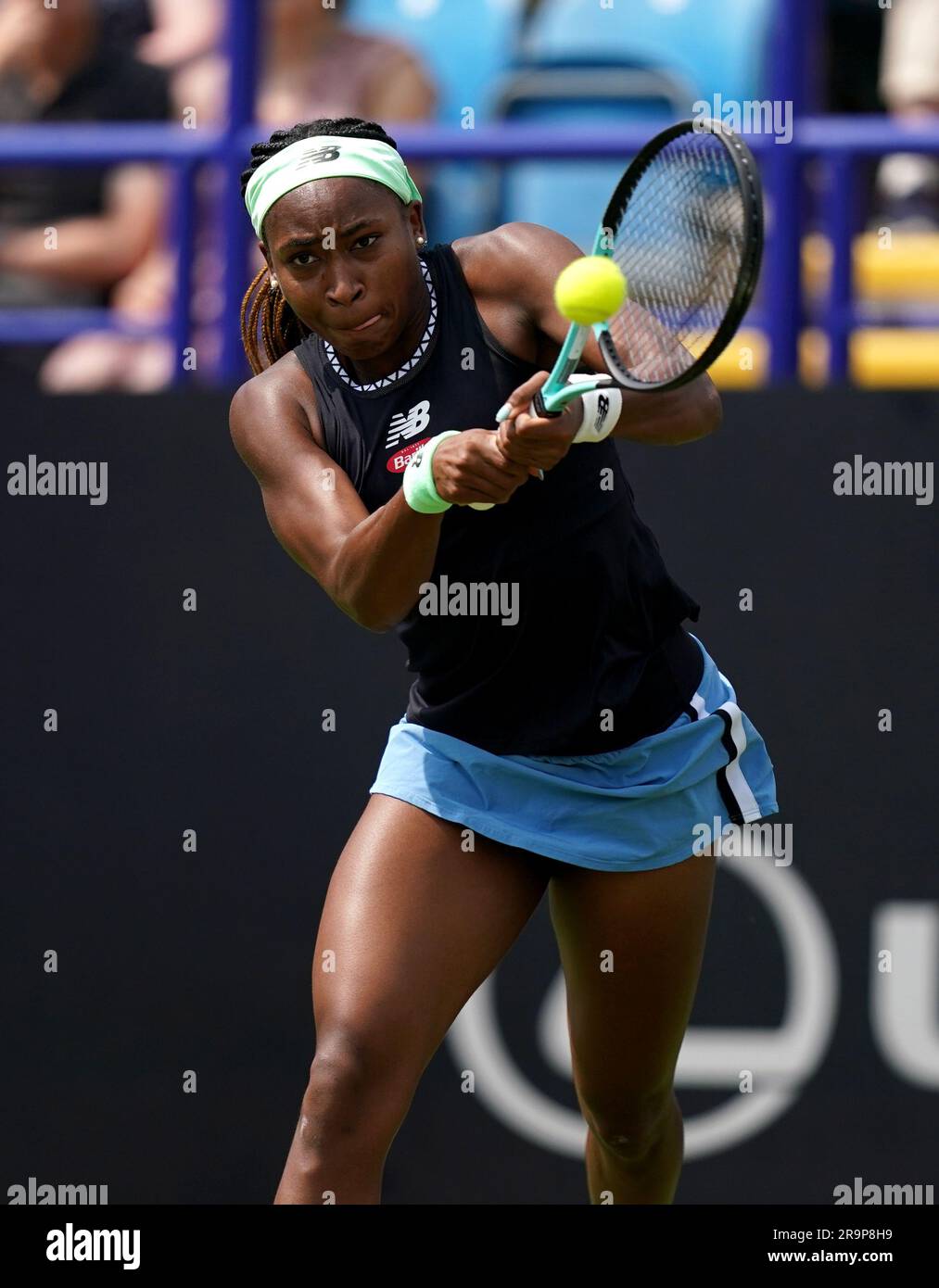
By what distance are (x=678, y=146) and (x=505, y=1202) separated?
237 centimetres

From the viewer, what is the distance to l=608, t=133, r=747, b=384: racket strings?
2.40m

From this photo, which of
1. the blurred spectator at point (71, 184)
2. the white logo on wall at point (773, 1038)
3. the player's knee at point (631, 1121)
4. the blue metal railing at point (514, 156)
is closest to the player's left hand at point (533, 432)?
the player's knee at point (631, 1121)

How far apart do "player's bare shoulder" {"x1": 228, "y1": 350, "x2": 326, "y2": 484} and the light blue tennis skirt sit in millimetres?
466

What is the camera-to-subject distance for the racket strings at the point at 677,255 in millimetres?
2400

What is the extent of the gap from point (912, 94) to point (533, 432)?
99.6 inches

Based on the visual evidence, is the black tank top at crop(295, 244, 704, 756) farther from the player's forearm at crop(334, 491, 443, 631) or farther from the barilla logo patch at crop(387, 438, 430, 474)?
the player's forearm at crop(334, 491, 443, 631)

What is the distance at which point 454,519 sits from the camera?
2.68 metres

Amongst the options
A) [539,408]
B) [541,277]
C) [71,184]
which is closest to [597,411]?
[539,408]

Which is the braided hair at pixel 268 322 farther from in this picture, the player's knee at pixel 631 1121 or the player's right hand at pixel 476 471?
the player's knee at pixel 631 1121

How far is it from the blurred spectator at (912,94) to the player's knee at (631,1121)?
228 centimetres

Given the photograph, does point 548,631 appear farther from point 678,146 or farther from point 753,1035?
point 753,1035

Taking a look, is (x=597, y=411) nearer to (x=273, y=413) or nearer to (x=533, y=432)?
(x=533, y=432)

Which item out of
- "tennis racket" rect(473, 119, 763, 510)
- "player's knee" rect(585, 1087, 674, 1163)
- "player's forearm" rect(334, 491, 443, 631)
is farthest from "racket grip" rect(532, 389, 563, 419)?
"player's knee" rect(585, 1087, 674, 1163)
